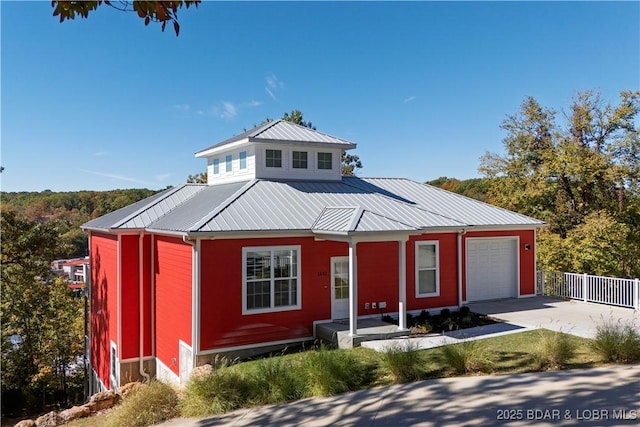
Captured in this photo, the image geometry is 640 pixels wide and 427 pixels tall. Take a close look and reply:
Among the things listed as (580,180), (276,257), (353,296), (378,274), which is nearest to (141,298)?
(276,257)

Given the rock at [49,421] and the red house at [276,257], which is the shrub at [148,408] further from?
the red house at [276,257]

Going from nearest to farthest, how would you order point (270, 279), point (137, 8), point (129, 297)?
point (137, 8), point (270, 279), point (129, 297)

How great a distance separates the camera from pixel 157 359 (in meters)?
13.5

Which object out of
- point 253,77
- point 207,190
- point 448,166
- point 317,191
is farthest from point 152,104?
point 448,166

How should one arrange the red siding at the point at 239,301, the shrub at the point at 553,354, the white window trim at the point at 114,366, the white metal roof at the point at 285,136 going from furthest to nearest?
the white metal roof at the point at 285,136, the white window trim at the point at 114,366, the red siding at the point at 239,301, the shrub at the point at 553,354

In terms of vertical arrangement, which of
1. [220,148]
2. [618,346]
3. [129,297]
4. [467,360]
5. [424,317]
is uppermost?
[220,148]

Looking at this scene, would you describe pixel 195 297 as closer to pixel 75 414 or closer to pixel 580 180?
pixel 75 414

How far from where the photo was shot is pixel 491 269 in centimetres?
1614

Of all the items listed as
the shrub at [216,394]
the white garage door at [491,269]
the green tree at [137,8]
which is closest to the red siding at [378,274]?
the white garage door at [491,269]

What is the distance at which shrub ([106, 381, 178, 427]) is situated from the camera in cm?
731

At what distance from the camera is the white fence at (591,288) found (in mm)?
15042

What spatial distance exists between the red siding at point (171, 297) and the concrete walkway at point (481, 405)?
14.8 ft

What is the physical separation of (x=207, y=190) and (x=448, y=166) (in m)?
29.5

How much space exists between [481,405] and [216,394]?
170 inches
